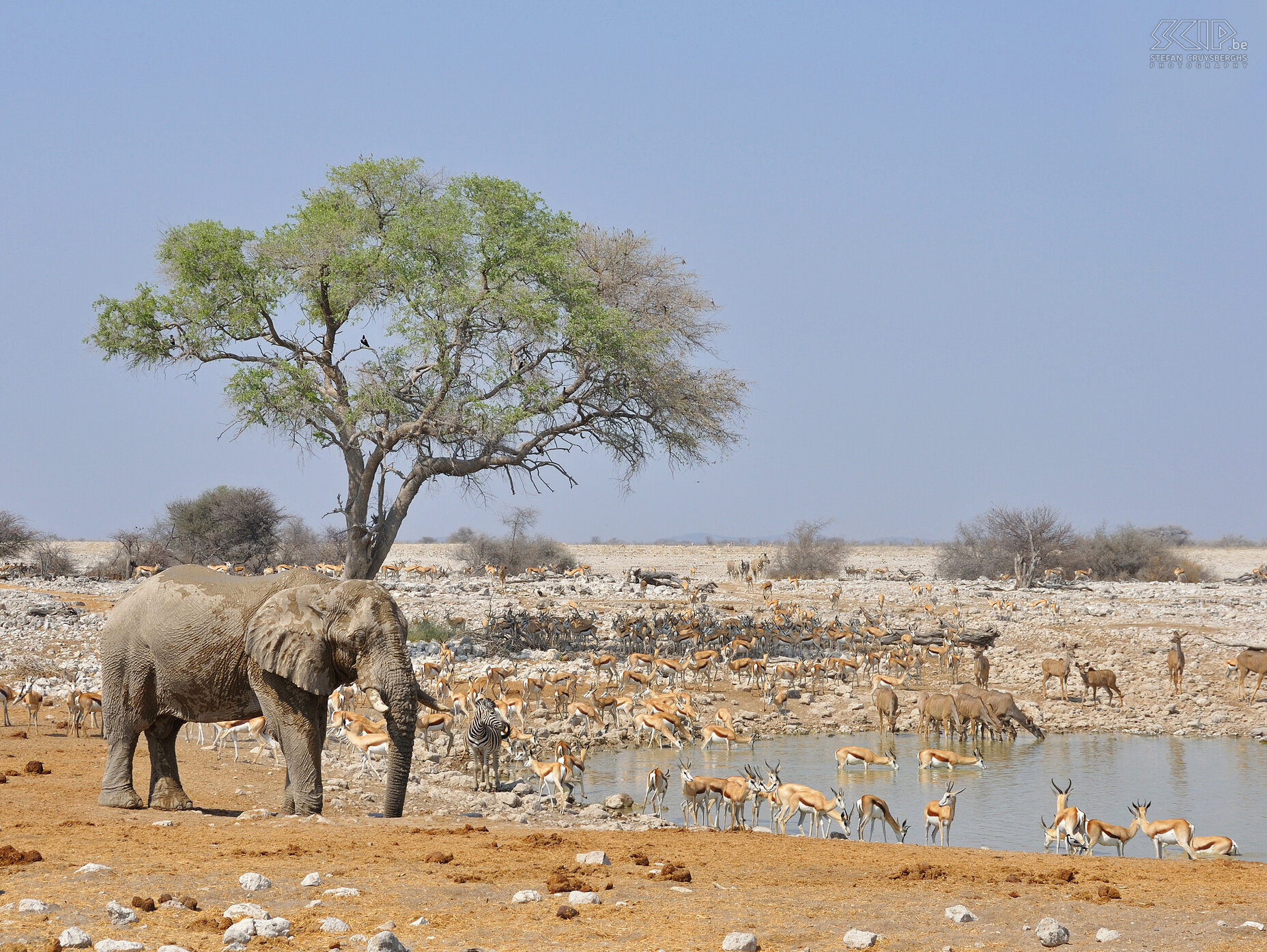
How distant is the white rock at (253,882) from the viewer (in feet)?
22.7

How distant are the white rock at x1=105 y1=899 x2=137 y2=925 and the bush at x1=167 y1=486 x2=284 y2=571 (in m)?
36.5

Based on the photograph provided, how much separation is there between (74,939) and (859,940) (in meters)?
3.97

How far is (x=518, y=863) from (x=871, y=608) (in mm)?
23943

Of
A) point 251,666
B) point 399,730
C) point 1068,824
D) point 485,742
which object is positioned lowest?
point 1068,824

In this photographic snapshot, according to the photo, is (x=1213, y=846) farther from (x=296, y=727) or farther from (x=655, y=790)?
(x=296, y=727)

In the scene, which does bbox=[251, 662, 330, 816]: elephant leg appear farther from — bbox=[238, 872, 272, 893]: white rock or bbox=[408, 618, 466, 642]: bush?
bbox=[408, 618, 466, 642]: bush

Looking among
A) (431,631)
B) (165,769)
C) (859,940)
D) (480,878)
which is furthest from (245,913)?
(431,631)

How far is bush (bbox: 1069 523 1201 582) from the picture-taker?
147 ft

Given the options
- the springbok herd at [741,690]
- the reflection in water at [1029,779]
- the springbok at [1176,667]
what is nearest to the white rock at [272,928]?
the springbok herd at [741,690]

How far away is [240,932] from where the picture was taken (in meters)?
5.88

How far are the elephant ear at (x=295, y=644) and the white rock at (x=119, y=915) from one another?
3.82m

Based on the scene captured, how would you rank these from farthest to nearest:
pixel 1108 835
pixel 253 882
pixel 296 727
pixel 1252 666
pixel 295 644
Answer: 1. pixel 1252 666
2. pixel 1108 835
3. pixel 296 727
4. pixel 295 644
5. pixel 253 882

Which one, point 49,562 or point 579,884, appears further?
point 49,562

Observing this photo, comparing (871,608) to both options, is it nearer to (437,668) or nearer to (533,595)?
(533,595)
